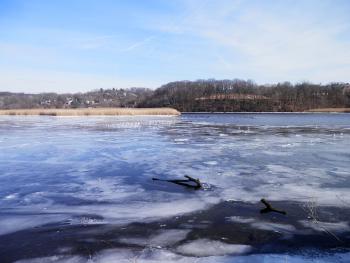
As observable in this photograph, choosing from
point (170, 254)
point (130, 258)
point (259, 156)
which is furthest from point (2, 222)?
point (259, 156)

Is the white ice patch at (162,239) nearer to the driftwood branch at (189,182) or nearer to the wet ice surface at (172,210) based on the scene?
the wet ice surface at (172,210)

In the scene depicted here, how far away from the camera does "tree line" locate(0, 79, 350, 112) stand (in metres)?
100

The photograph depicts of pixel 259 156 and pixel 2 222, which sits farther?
pixel 259 156

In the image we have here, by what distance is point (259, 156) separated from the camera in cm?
1120

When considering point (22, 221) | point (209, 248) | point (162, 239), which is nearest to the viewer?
point (209, 248)

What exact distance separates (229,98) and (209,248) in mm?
104839

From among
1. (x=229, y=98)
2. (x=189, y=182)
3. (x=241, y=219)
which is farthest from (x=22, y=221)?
(x=229, y=98)

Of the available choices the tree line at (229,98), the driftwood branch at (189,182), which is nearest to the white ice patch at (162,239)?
the driftwood branch at (189,182)

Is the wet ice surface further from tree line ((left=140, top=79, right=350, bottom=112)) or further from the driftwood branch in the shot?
tree line ((left=140, top=79, right=350, bottom=112))

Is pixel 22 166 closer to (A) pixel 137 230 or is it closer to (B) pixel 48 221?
(B) pixel 48 221

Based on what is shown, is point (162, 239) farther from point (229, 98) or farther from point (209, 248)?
point (229, 98)

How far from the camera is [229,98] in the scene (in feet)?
352

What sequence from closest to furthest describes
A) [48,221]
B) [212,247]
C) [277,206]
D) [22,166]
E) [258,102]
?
[212,247] < [48,221] < [277,206] < [22,166] < [258,102]

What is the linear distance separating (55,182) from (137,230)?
139 inches
